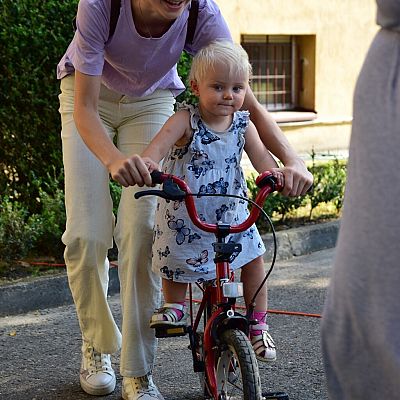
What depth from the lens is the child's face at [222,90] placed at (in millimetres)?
3594

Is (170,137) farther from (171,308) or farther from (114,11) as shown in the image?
(171,308)

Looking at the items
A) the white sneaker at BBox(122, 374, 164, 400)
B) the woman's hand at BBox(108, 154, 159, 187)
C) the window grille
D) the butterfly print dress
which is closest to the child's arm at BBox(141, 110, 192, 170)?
the butterfly print dress

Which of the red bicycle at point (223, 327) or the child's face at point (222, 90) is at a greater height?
the child's face at point (222, 90)

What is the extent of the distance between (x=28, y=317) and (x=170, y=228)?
7.05ft

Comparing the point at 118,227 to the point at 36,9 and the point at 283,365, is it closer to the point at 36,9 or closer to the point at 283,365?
the point at 283,365

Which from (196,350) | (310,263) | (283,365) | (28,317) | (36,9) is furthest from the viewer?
(310,263)

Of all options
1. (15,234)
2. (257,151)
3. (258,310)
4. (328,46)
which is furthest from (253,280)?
(328,46)

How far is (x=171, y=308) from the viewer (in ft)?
12.5

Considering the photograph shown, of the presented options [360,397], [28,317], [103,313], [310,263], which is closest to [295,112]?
[310,263]

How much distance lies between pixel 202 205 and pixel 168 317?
46 centimetres

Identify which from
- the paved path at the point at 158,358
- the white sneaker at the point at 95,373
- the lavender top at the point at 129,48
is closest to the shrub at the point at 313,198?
the paved path at the point at 158,358

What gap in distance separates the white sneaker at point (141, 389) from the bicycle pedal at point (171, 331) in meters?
0.38

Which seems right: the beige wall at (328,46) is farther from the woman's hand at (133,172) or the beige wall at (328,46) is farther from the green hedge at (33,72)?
the woman's hand at (133,172)

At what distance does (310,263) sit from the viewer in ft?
23.3
